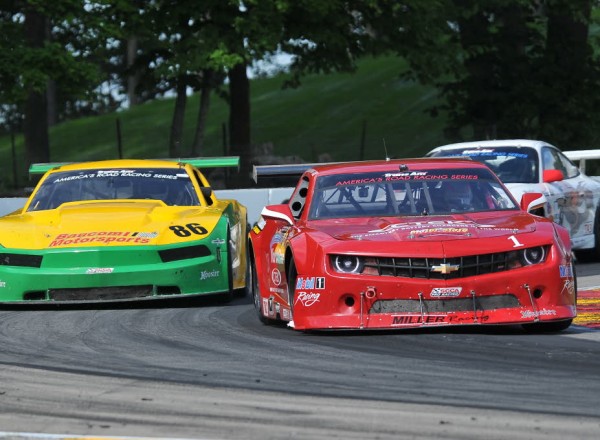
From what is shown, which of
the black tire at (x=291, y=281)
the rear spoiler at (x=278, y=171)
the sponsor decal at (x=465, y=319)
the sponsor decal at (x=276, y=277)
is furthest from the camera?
the rear spoiler at (x=278, y=171)

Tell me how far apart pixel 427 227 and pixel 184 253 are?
3268 millimetres

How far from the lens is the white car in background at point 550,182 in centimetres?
1623

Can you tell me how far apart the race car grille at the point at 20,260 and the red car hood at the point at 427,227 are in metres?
2.98

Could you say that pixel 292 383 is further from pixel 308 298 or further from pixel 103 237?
pixel 103 237

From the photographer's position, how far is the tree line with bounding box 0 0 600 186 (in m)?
30.2

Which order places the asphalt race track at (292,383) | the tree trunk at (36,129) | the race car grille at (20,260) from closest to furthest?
the asphalt race track at (292,383) < the race car grille at (20,260) < the tree trunk at (36,129)

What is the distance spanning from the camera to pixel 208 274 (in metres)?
12.6

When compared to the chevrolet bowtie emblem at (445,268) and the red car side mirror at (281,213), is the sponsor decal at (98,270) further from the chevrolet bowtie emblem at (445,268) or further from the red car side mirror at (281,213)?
the chevrolet bowtie emblem at (445,268)

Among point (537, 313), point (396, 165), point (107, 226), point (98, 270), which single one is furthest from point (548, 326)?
point (107, 226)

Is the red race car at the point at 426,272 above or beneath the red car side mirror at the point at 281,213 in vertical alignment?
beneath

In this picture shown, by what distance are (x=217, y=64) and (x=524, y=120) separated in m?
10.2

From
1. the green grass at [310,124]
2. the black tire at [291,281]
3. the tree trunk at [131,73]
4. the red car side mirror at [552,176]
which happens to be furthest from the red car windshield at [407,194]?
the green grass at [310,124]

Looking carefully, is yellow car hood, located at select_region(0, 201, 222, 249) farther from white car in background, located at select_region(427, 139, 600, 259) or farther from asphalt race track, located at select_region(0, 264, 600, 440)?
white car in background, located at select_region(427, 139, 600, 259)

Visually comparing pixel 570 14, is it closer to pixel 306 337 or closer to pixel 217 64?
pixel 217 64
